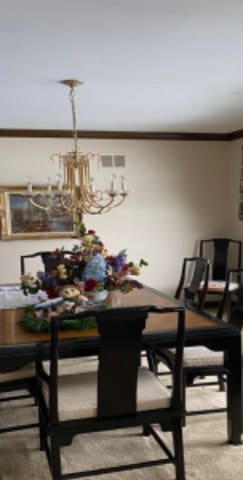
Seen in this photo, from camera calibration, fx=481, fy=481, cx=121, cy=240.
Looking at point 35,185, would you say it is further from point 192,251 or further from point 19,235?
point 192,251

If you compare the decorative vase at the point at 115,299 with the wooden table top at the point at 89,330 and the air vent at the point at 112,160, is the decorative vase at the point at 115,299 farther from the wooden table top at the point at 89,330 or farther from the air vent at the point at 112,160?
the air vent at the point at 112,160

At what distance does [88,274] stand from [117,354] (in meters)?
0.71

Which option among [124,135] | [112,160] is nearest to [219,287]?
[112,160]

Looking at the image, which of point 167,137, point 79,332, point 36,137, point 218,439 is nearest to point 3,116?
point 36,137

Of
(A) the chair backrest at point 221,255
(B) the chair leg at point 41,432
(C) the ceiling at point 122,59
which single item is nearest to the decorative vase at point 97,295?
(B) the chair leg at point 41,432

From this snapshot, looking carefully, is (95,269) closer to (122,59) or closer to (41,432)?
(41,432)

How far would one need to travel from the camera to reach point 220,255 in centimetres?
611

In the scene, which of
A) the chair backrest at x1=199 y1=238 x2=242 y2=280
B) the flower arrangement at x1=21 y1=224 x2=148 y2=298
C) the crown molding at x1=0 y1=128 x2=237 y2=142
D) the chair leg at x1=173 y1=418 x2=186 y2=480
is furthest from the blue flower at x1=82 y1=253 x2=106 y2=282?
the chair backrest at x1=199 y1=238 x2=242 y2=280

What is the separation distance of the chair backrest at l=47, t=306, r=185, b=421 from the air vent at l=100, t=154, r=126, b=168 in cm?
369

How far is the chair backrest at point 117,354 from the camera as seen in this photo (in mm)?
2148

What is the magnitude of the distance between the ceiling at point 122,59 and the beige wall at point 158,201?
0.73m

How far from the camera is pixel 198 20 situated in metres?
2.42

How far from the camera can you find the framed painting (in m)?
5.40

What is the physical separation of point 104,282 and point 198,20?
1508 mm
